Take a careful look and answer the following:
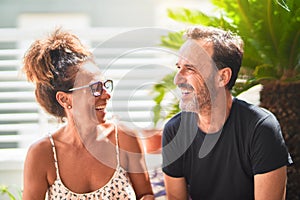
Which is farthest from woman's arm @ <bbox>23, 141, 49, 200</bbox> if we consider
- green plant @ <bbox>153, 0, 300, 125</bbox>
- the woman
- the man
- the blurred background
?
green plant @ <bbox>153, 0, 300, 125</bbox>

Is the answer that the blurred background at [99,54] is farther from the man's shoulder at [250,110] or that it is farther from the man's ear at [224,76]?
the man's shoulder at [250,110]

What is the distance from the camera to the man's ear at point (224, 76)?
249 centimetres

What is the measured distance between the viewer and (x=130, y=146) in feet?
8.19

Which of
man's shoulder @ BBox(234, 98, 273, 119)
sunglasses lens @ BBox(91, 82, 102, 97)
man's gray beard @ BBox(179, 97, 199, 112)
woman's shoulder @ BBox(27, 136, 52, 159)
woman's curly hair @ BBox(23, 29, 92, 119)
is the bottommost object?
woman's shoulder @ BBox(27, 136, 52, 159)

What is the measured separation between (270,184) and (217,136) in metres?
0.31

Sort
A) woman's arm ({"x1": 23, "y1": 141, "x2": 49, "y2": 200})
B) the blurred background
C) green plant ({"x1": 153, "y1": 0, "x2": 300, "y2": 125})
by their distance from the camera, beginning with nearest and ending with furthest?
1. woman's arm ({"x1": 23, "y1": 141, "x2": 49, "y2": 200})
2. the blurred background
3. green plant ({"x1": 153, "y1": 0, "x2": 300, "y2": 125})

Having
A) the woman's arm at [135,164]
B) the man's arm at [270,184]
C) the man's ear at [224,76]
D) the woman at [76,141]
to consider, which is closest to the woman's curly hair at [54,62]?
the woman at [76,141]

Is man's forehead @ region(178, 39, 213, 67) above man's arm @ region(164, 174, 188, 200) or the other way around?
above

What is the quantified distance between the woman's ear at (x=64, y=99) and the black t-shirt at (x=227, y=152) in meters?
0.46

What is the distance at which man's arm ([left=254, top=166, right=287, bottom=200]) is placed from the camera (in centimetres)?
239

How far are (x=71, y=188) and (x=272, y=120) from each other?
3.02ft

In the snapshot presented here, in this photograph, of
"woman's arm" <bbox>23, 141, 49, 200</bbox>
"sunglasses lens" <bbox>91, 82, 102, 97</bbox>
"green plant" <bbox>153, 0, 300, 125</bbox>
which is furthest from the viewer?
"green plant" <bbox>153, 0, 300, 125</bbox>

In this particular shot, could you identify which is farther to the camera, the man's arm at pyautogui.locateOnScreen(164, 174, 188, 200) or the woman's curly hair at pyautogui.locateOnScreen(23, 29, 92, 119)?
the man's arm at pyautogui.locateOnScreen(164, 174, 188, 200)

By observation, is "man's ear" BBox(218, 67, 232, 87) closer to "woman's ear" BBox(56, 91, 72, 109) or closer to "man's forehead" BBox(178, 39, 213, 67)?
"man's forehead" BBox(178, 39, 213, 67)
